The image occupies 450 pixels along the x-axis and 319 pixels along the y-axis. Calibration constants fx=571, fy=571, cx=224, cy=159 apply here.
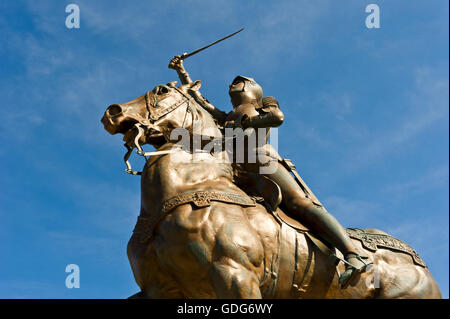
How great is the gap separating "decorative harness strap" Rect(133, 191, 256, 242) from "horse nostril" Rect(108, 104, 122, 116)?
1.60 meters

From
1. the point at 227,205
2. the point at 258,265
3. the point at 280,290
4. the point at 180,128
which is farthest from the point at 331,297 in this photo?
the point at 180,128

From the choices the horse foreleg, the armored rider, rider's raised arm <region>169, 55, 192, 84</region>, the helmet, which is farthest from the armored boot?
rider's raised arm <region>169, 55, 192, 84</region>

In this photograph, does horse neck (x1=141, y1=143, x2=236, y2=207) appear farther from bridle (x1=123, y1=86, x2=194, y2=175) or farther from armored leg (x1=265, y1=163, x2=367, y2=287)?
armored leg (x1=265, y1=163, x2=367, y2=287)

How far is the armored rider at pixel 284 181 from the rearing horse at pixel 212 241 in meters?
0.24

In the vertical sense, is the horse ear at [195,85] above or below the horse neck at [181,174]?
above

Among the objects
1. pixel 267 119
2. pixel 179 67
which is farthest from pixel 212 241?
pixel 179 67

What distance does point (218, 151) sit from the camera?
8.07 metres

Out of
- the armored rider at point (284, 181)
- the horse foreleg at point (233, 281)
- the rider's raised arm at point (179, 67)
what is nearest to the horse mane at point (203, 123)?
the armored rider at point (284, 181)

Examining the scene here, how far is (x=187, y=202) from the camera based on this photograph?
6973 mm

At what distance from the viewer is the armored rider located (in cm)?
739

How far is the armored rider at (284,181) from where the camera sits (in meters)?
7.39

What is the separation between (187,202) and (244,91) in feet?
7.96

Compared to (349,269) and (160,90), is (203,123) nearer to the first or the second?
(160,90)

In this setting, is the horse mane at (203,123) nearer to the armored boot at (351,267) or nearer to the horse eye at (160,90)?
the horse eye at (160,90)
